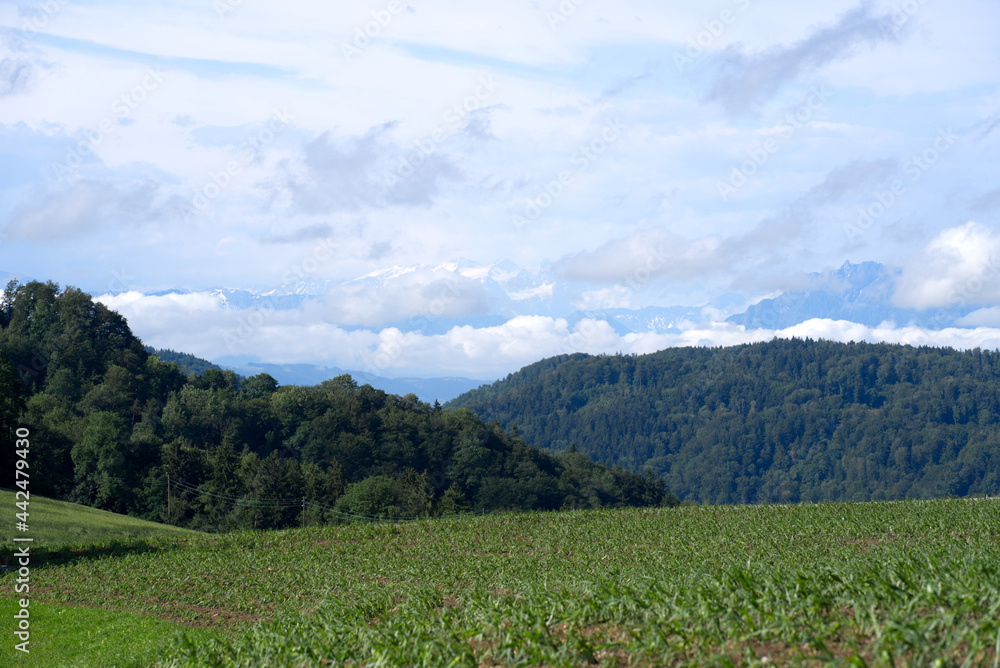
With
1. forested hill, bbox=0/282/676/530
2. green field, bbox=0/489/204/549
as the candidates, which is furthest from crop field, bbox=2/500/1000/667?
forested hill, bbox=0/282/676/530

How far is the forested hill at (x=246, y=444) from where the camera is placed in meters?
64.1

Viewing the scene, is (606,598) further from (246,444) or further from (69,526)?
(246,444)

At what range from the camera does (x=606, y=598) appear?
29.9 feet

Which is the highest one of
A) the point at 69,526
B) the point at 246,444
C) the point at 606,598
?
the point at 606,598

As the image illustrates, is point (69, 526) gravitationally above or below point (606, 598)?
below

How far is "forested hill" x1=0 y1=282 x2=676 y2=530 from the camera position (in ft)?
210

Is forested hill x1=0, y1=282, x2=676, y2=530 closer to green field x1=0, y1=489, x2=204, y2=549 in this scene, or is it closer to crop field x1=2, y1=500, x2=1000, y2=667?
green field x1=0, y1=489, x2=204, y2=549

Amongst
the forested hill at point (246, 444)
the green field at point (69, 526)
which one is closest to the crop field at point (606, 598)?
the green field at point (69, 526)

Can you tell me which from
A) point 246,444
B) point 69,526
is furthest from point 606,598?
point 246,444

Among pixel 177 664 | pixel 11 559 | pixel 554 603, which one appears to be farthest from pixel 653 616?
pixel 11 559

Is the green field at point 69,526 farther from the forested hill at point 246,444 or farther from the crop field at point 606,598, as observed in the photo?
the forested hill at point 246,444

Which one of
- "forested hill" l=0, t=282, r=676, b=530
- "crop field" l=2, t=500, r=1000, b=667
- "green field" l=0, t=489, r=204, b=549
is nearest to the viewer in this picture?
"crop field" l=2, t=500, r=1000, b=667

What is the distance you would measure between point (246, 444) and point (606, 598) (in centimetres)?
8785

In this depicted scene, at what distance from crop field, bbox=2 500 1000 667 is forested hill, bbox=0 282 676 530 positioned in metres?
40.7
